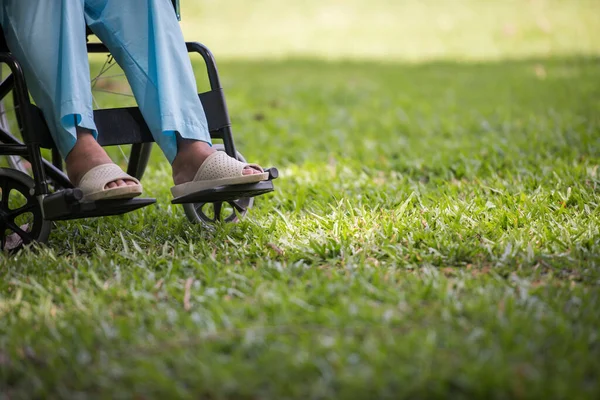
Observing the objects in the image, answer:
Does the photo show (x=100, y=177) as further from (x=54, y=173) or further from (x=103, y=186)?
(x=54, y=173)

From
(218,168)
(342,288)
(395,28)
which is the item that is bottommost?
(342,288)

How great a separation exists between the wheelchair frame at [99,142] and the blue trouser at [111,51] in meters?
0.06

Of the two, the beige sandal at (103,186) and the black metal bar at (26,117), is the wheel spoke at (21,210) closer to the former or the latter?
the black metal bar at (26,117)

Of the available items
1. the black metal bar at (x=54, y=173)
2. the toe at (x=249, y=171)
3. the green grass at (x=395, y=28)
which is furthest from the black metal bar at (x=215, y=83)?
the green grass at (x=395, y=28)

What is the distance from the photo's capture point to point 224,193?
75.5 inches

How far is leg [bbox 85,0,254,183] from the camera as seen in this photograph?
2.01 meters

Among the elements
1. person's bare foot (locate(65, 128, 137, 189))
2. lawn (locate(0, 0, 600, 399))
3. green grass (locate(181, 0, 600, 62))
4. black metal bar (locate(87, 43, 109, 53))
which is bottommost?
lawn (locate(0, 0, 600, 399))

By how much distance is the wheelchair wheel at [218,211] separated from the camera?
7.39 ft

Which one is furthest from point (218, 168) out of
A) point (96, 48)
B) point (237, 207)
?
point (96, 48)

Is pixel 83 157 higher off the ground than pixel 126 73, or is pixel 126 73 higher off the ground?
pixel 126 73

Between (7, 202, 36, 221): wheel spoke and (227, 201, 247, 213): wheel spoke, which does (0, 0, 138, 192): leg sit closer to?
(7, 202, 36, 221): wheel spoke

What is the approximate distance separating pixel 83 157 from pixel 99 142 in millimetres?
135

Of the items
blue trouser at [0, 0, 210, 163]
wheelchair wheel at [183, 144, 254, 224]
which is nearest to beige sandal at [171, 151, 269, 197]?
blue trouser at [0, 0, 210, 163]

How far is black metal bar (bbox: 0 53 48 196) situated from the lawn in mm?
213
